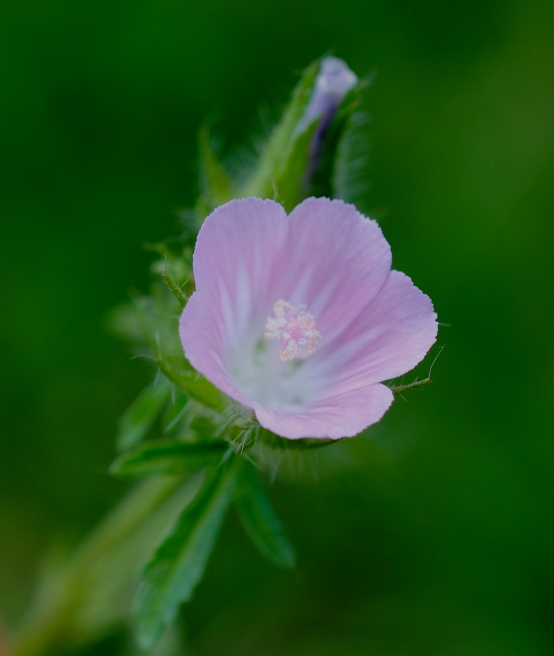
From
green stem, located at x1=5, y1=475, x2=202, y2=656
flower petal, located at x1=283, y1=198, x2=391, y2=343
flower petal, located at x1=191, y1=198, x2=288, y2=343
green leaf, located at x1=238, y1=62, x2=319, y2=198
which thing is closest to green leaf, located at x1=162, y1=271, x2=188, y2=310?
flower petal, located at x1=191, y1=198, x2=288, y2=343

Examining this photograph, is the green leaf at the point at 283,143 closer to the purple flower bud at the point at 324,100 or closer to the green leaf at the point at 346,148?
the purple flower bud at the point at 324,100

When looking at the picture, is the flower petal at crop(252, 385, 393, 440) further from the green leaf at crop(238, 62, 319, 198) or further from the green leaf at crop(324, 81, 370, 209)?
the green leaf at crop(324, 81, 370, 209)

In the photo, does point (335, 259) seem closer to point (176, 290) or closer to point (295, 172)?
point (295, 172)

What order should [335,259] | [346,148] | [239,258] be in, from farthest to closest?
[346,148], [335,259], [239,258]

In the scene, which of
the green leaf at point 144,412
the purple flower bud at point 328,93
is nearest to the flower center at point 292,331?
the green leaf at point 144,412

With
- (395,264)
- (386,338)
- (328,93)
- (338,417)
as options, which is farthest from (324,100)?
(395,264)
